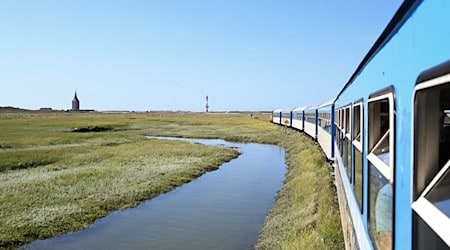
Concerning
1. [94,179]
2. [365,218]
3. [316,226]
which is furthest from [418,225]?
[94,179]

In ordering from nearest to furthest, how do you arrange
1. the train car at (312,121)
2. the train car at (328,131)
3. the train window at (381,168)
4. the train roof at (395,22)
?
1. the train roof at (395,22)
2. the train window at (381,168)
3. the train car at (328,131)
4. the train car at (312,121)

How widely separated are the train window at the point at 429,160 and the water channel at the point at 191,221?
35.9ft

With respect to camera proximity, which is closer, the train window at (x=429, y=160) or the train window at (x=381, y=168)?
the train window at (x=429, y=160)

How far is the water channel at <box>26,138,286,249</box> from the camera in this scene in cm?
1332

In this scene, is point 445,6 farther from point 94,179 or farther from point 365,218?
point 94,179

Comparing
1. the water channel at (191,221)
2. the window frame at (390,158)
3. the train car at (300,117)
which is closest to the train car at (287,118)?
the train car at (300,117)

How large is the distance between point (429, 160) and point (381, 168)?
4.25 feet

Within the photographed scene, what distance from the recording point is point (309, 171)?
19719 mm

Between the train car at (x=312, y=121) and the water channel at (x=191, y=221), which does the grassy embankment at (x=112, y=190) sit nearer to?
the water channel at (x=191, y=221)

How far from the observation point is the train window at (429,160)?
201cm

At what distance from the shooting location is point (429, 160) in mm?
2158

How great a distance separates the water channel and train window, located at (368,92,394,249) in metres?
9.18

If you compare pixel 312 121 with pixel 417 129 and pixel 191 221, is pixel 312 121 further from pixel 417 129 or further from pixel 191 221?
pixel 417 129

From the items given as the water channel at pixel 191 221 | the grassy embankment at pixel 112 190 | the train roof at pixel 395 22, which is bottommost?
the water channel at pixel 191 221
